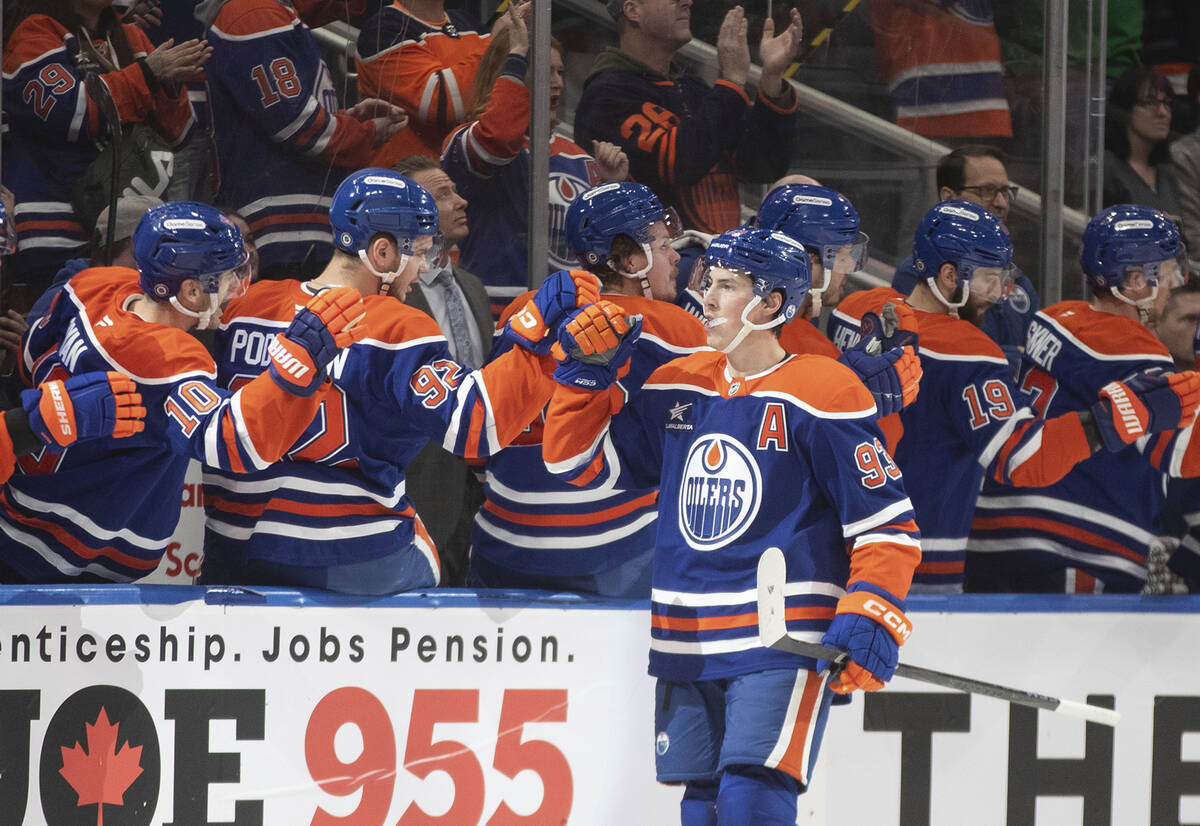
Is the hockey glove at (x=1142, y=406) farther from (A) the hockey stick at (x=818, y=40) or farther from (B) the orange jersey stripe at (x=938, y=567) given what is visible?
(A) the hockey stick at (x=818, y=40)

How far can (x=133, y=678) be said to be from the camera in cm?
351

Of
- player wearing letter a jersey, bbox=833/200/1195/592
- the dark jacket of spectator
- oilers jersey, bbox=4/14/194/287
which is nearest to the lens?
player wearing letter a jersey, bbox=833/200/1195/592

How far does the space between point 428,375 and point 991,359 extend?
4.85 ft

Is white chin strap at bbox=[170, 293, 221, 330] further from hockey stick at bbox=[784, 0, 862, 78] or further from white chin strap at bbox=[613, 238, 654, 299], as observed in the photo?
hockey stick at bbox=[784, 0, 862, 78]

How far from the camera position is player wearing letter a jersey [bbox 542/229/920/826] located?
10.1 feet

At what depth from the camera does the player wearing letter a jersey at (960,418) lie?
3.95 meters

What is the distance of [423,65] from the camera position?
4570mm

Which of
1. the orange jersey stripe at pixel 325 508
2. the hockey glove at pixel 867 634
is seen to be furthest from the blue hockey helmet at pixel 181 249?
the hockey glove at pixel 867 634

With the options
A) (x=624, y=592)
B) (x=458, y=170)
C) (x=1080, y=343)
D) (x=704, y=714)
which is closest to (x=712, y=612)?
(x=704, y=714)

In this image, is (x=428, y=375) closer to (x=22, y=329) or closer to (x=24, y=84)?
(x=22, y=329)

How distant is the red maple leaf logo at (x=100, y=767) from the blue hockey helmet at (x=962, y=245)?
2.33 metres

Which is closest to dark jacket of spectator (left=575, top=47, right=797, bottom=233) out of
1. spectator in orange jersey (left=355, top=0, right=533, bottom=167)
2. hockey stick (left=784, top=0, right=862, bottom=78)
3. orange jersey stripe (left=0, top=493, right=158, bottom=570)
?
hockey stick (left=784, top=0, right=862, bottom=78)

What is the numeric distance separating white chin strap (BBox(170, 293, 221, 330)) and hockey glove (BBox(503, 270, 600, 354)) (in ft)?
2.26

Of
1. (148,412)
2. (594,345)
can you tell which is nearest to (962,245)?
(594,345)
